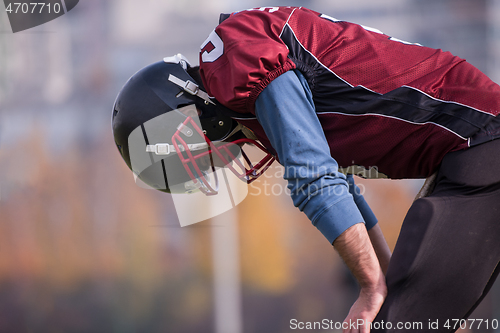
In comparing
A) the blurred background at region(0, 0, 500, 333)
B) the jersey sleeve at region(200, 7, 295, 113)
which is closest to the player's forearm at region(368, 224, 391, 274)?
the jersey sleeve at region(200, 7, 295, 113)

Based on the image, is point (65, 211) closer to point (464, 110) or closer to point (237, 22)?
point (237, 22)

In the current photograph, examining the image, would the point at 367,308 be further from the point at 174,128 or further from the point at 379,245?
the point at 174,128

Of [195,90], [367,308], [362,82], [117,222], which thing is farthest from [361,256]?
[117,222]

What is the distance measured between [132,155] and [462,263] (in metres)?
1.06

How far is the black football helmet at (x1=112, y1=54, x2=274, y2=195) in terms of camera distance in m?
1.26

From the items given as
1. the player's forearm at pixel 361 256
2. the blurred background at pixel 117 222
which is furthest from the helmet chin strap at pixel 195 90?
the blurred background at pixel 117 222

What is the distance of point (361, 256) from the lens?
89cm

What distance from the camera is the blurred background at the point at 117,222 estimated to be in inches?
91.6

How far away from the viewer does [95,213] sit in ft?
7.88

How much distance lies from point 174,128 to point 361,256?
0.71m

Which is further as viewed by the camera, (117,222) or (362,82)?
(117,222)

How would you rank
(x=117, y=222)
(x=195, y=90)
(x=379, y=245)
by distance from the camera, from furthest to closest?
(x=117, y=222), (x=379, y=245), (x=195, y=90)

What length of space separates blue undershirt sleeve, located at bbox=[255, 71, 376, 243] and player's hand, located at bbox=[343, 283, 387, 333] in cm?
15

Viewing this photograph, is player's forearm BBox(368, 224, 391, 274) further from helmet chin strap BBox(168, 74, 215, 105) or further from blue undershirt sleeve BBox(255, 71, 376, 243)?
helmet chin strap BBox(168, 74, 215, 105)
